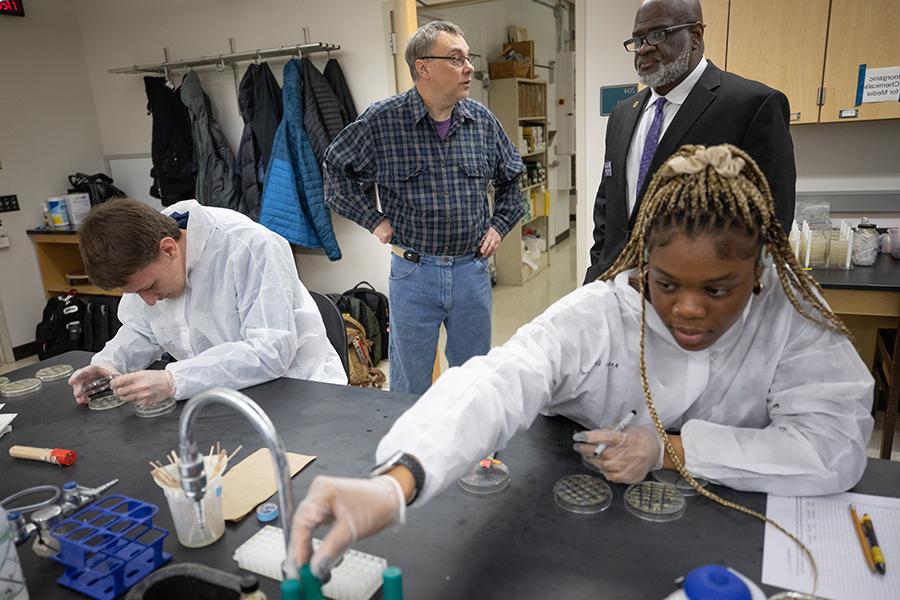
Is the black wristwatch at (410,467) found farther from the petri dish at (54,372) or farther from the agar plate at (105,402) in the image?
the petri dish at (54,372)

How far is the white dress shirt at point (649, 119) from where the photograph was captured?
1.79 meters

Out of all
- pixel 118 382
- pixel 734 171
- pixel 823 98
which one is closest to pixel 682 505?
A: pixel 734 171

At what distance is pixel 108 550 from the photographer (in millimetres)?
859

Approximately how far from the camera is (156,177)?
402 cm

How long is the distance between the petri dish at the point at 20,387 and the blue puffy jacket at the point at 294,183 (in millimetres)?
2032

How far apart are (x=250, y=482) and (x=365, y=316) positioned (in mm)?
2491

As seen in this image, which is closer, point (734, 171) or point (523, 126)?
point (734, 171)

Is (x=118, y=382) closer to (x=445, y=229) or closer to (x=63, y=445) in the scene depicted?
(x=63, y=445)

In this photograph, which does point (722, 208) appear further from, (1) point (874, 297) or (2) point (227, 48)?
(2) point (227, 48)

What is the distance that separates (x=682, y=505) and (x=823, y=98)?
2.22 metres

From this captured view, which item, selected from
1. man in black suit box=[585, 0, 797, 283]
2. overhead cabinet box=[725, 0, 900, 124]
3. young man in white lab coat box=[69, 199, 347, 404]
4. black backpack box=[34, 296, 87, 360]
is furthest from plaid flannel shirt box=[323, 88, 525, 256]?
black backpack box=[34, 296, 87, 360]

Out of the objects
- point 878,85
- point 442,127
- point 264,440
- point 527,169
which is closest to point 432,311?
point 442,127

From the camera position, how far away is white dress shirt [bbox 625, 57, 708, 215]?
1.79 m

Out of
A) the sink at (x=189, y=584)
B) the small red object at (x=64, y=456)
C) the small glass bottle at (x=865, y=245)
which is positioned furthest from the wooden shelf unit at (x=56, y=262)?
the small glass bottle at (x=865, y=245)
